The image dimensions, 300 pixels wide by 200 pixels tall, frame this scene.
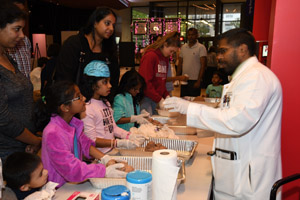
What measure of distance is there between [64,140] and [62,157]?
4.3 inches

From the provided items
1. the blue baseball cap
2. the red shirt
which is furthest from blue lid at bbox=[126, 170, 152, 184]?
the red shirt

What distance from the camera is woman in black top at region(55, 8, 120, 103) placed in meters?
2.22

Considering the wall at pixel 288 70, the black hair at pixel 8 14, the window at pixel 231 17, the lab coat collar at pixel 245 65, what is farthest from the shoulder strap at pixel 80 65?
the window at pixel 231 17

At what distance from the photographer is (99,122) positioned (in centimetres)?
214

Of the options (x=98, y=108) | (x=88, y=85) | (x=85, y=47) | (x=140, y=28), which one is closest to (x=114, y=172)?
(x=98, y=108)

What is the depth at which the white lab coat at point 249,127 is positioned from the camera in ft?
4.53

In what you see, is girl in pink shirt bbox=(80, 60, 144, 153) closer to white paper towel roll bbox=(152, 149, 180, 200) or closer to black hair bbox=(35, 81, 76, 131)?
black hair bbox=(35, 81, 76, 131)

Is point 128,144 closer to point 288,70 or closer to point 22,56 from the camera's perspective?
point 22,56

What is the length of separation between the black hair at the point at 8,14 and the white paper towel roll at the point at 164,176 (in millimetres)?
1200

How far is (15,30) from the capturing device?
1.64 meters

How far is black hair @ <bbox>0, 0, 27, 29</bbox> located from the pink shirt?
2.54 feet

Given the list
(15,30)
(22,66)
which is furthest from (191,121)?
(22,66)

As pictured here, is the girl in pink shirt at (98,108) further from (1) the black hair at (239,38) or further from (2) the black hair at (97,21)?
(1) the black hair at (239,38)

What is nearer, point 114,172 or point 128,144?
point 114,172
